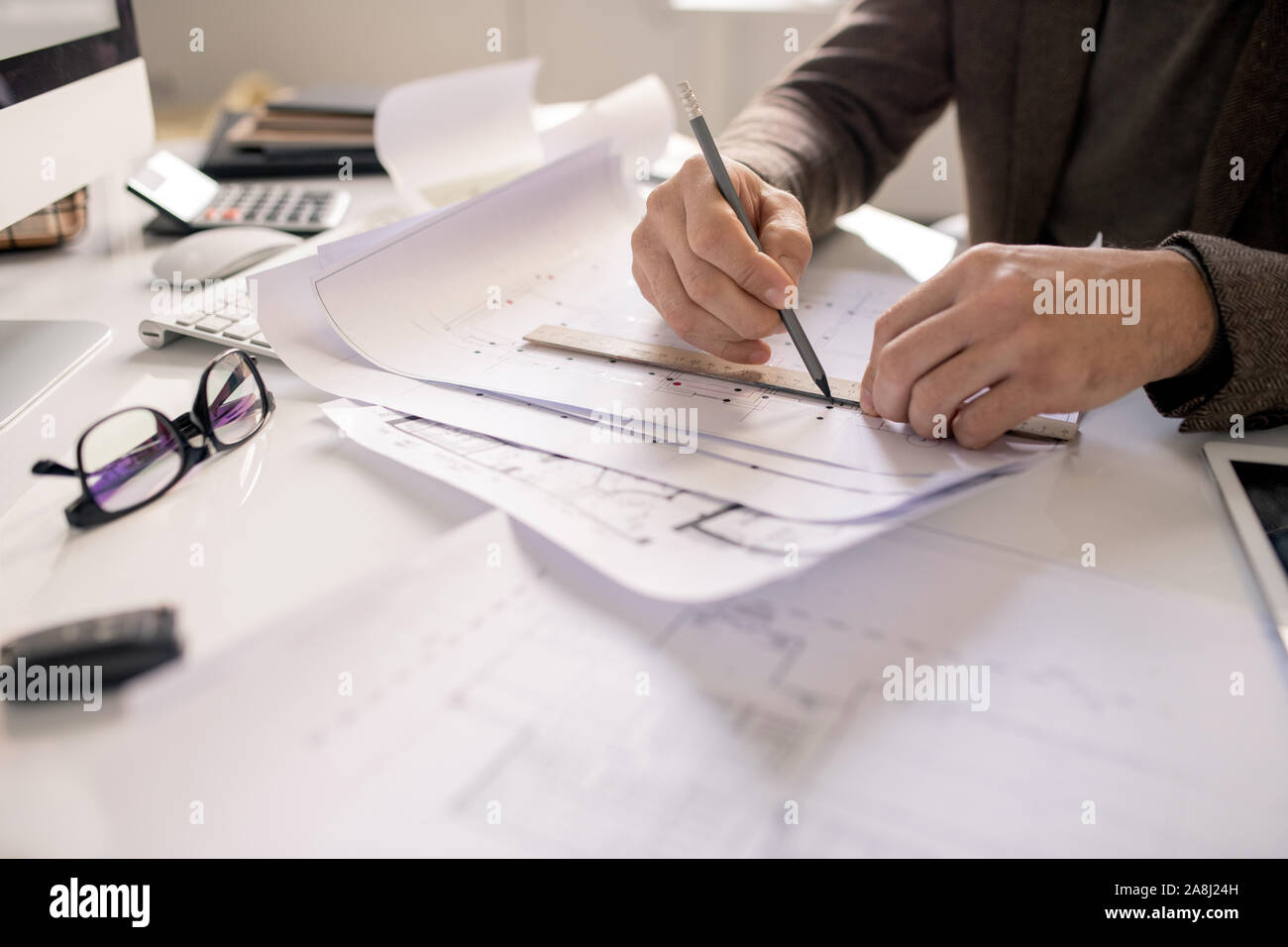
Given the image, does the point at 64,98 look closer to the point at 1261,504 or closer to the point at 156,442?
the point at 156,442

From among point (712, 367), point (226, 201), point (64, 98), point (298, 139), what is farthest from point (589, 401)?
point (298, 139)

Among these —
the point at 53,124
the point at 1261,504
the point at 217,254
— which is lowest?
the point at 1261,504

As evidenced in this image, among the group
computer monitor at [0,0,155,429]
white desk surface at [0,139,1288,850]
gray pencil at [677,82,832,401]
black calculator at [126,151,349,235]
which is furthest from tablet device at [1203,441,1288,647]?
black calculator at [126,151,349,235]

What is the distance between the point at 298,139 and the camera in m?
1.28

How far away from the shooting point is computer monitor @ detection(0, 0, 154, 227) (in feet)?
2.49

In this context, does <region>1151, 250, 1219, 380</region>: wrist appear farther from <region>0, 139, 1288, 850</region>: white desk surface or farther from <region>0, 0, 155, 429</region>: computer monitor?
<region>0, 0, 155, 429</region>: computer monitor

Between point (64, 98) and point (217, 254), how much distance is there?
0.59 ft

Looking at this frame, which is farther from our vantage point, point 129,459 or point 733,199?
point 733,199

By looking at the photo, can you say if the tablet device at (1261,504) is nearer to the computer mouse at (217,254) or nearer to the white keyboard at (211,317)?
the white keyboard at (211,317)

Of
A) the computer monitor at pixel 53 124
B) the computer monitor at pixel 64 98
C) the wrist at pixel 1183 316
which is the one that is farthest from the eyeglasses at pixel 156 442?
the wrist at pixel 1183 316

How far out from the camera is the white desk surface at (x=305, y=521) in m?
0.48

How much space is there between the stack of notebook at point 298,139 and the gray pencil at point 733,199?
0.76 meters

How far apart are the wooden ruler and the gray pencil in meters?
0.01
